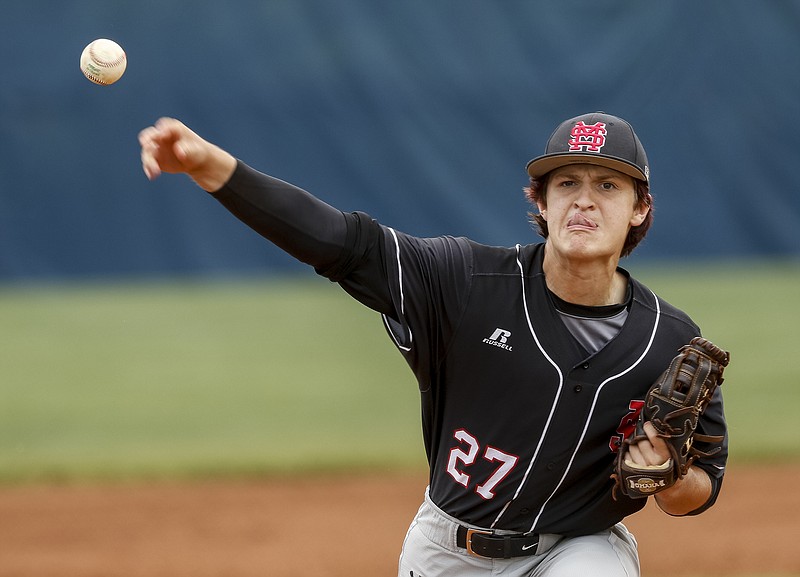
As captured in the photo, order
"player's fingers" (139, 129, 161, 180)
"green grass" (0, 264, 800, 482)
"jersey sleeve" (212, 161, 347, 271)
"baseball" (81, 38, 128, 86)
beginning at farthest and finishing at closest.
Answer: "green grass" (0, 264, 800, 482) → "baseball" (81, 38, 128, 86) → "jersey sleeve" (212, 161, 347, 271) → "player's fingers" (139, 129, 161, 180)

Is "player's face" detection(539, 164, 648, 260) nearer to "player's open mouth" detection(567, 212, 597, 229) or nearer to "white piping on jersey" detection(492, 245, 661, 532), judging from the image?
"player's open mouth" detection(567, 212, 597, 229)

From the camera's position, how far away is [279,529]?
249 inches

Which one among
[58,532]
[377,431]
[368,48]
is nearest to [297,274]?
[368,48]

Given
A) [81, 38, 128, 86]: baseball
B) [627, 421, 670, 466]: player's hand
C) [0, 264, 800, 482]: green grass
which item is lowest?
[627, 421, 670, 466]: player's hand

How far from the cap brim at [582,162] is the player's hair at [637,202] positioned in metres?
0.07

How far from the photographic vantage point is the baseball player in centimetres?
313

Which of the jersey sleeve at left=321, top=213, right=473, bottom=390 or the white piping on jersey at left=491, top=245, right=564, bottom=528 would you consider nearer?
the jersey sleeve at left=321, top=213, right=473, bottom=390

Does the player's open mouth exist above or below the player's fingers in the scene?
above

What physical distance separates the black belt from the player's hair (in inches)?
34.5

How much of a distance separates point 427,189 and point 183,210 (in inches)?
95.4

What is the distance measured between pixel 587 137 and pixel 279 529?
12.4ft

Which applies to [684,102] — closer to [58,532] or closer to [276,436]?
[276,436]

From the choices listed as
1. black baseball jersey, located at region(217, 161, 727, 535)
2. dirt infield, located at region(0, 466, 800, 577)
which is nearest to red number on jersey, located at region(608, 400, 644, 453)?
black baseball jersey, located at region(217, 161, 727, 535)

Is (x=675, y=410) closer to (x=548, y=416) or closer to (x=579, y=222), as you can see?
(x=548, y=416)
